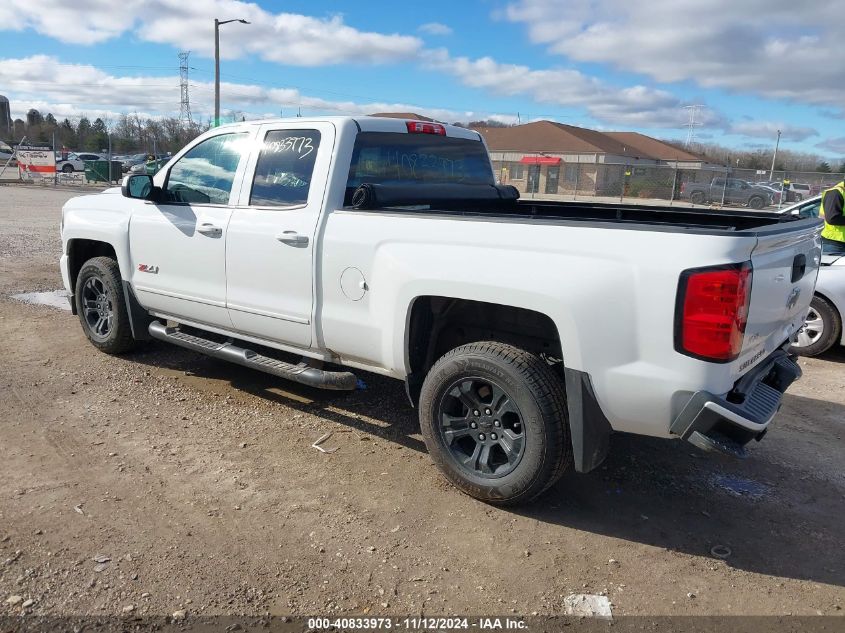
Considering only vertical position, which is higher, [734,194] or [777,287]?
[734,194]

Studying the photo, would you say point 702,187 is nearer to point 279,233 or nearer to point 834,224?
point 834,224

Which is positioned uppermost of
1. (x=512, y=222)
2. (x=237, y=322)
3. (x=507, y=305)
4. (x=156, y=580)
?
(x=512, y=222)

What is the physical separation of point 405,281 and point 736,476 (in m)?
2.37

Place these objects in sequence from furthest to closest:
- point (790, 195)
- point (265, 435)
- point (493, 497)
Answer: point (790, 195)
point (265, 435)
point (493, 497)

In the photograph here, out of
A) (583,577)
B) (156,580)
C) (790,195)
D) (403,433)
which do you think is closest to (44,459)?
(156,580)

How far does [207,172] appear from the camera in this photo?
4992 millimetres

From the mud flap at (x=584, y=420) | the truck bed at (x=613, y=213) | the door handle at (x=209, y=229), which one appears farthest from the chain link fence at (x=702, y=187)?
the mud flap at (x=584, y=420)

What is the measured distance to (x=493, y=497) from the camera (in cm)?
363

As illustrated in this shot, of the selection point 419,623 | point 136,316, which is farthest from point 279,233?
point 419,623

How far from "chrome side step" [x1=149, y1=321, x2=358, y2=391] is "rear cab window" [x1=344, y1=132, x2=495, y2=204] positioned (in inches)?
42.8

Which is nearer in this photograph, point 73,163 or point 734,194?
point 734,194

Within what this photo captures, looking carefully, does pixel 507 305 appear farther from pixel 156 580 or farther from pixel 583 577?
pixel 156 580

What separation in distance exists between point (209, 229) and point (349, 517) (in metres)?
2.29

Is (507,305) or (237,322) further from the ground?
(507,305)
